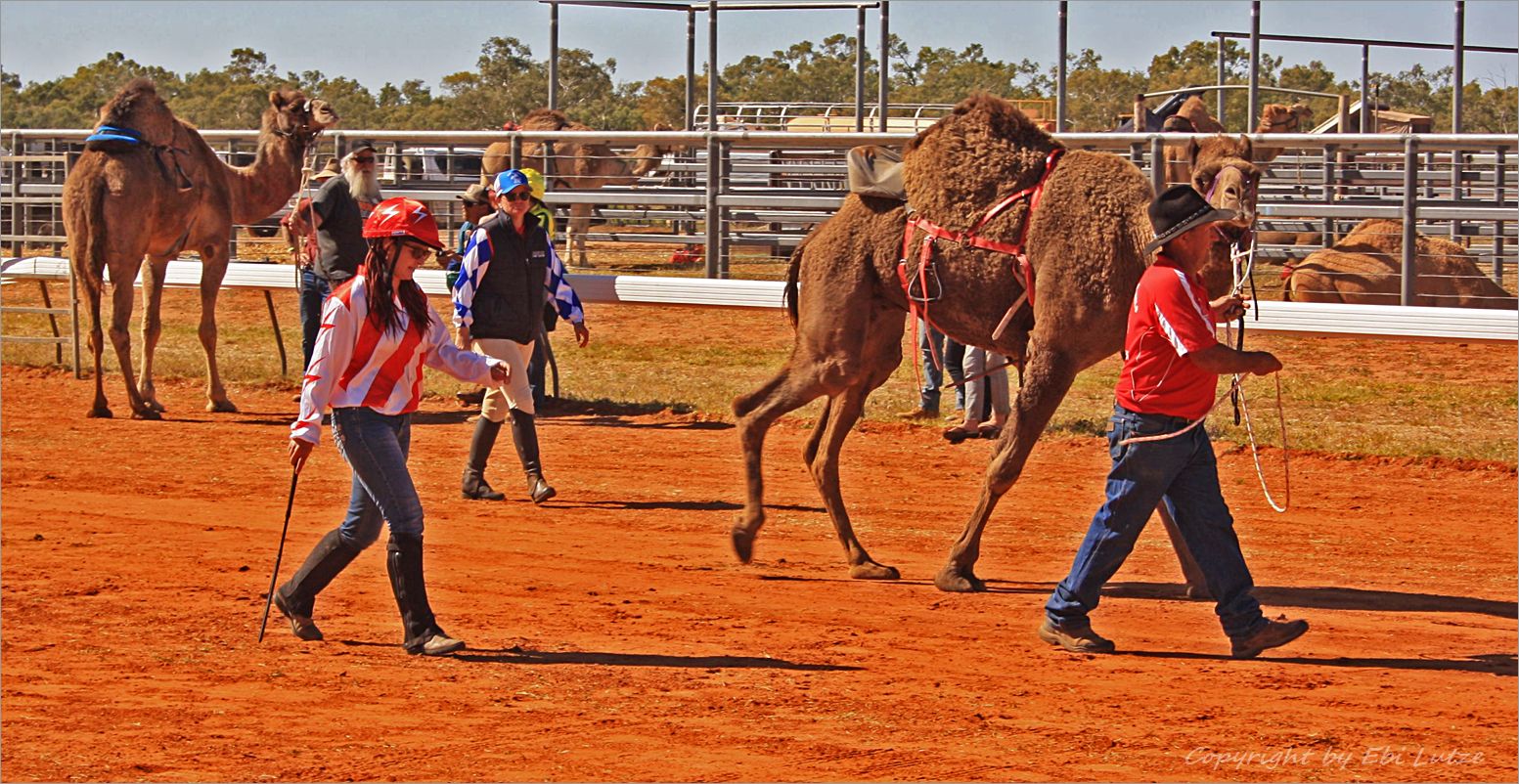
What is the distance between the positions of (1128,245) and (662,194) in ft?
33.2

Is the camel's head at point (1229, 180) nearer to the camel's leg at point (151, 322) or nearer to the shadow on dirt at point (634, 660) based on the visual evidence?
the shadow on dirt at point (634, 660)

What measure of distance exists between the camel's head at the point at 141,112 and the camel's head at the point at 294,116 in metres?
1.22

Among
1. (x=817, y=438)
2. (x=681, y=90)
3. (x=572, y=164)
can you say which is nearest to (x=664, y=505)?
(x=817, y=438)

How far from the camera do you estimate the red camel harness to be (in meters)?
9.17

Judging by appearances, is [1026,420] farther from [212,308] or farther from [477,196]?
[212,308]

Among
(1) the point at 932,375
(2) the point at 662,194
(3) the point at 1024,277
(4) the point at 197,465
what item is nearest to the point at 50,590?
(4) the point at 197,465

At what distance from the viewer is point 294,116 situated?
56.7 feet

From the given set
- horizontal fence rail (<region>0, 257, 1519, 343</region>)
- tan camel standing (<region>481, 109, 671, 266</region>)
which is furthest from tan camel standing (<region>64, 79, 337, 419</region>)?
tan camel standing (<region>481, 109, 671, 266</region>)

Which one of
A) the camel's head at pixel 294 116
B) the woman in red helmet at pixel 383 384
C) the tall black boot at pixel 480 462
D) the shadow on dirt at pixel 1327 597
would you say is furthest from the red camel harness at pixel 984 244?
the camel's head at pixel 294 116

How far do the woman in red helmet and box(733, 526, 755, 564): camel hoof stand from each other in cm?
228

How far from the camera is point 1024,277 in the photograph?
914cm

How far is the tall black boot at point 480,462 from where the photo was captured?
11891mm

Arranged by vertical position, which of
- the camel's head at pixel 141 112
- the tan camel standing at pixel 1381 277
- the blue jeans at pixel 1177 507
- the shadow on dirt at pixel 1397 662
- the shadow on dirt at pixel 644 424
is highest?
the camel's head at pixel 141 112

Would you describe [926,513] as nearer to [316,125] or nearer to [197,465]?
[197,465]
